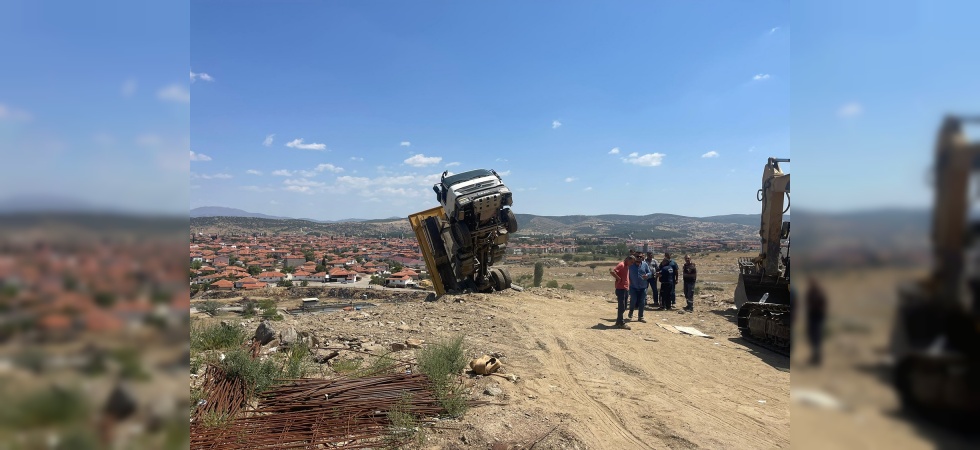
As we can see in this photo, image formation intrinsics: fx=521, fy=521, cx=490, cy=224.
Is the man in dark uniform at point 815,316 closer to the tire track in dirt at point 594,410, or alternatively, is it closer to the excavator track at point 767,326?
the tire track in dirt at point 594,410

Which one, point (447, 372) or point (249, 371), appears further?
point (447, 372)

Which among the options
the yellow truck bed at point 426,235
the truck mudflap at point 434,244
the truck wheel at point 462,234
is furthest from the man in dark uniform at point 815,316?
the yellow truck bed at point 426,235

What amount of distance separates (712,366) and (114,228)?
28.1 feet

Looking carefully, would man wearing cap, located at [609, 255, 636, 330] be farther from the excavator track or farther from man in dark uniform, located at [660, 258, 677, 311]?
man in dark uniform, located at [660, 258, 677, 311]

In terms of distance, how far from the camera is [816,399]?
115cm

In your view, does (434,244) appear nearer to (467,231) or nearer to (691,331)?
(467,231)

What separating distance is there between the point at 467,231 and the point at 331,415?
942cm

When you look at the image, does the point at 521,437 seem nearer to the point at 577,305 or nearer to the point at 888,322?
the point at 888,322

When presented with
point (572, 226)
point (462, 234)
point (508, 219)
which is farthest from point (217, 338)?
point (572, 226)

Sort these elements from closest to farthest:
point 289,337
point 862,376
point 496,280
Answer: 1. point 862,376
2. point 289,337
3. point 496,280

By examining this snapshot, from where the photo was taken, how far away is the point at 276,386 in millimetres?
6113

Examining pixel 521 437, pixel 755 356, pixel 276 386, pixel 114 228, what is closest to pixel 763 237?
pixel 755 356

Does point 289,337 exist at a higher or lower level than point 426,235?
lower

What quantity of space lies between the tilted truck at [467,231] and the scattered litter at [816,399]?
12.8m
